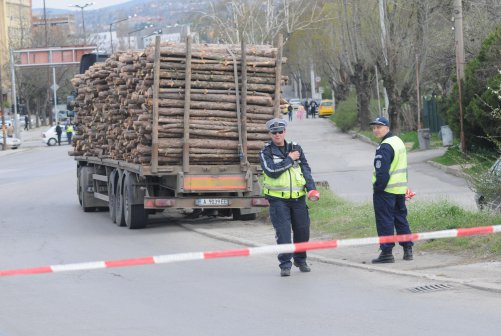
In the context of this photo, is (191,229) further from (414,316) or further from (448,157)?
(448,157)

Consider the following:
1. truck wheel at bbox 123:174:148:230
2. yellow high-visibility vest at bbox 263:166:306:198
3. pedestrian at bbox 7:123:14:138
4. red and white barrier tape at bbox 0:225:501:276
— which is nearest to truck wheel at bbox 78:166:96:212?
truck wheel at bbox 123:174:148:230

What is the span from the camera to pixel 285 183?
12.2 metres

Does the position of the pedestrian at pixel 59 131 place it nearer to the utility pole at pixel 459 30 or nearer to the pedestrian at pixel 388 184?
the utility pole at pixel 459 30

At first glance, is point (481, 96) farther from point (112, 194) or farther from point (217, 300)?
point (217, 300)

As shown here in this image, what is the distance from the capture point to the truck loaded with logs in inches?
696

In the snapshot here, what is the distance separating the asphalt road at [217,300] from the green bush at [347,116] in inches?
1889

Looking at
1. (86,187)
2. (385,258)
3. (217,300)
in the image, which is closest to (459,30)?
(86,187)

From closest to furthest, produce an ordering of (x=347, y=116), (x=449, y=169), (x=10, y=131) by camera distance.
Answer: (x=449, y=169) < (x=347, y=116) < (x=10, y=131)

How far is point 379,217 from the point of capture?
12.6 meters

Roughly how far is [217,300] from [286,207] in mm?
2075

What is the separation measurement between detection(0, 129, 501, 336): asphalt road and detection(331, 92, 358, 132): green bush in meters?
48.0

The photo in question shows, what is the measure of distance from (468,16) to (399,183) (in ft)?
87.5

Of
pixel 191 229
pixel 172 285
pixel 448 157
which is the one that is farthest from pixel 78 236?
pixel 448 157

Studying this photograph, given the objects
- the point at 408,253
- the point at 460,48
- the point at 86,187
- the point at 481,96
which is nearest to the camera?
the point at 408,253
